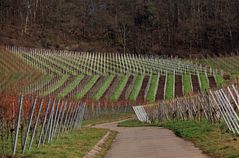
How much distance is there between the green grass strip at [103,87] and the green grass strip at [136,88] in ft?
10.8

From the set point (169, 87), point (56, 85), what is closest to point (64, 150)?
point (169, 87)

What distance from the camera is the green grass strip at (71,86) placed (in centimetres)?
5636

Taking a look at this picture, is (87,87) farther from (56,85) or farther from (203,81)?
(203,81)

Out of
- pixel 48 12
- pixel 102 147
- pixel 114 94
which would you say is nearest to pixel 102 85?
pixel 114 94

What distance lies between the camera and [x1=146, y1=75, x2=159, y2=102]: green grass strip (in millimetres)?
55281

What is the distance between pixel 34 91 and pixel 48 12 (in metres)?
73.5

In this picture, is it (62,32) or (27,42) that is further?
(62,32)

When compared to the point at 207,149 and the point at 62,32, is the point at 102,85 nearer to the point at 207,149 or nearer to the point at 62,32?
the point at 207,149

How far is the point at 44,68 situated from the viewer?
71.2 metres

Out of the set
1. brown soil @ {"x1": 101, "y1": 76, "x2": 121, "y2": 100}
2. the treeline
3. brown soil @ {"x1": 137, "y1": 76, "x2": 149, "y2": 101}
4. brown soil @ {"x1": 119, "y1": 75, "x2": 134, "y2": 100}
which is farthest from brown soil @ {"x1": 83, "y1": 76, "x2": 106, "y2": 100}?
the treeline

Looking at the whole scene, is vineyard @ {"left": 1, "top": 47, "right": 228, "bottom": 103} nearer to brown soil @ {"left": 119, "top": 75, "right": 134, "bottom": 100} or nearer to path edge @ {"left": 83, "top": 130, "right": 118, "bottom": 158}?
brown soil @ {"left": 119, "top": 75, "right": 134, "bottom": 100}

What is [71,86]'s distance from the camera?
61625mm

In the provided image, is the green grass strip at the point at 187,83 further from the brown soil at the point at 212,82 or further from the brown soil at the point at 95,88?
the brown soil at the point at 95,88

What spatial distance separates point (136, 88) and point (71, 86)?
307 inches
